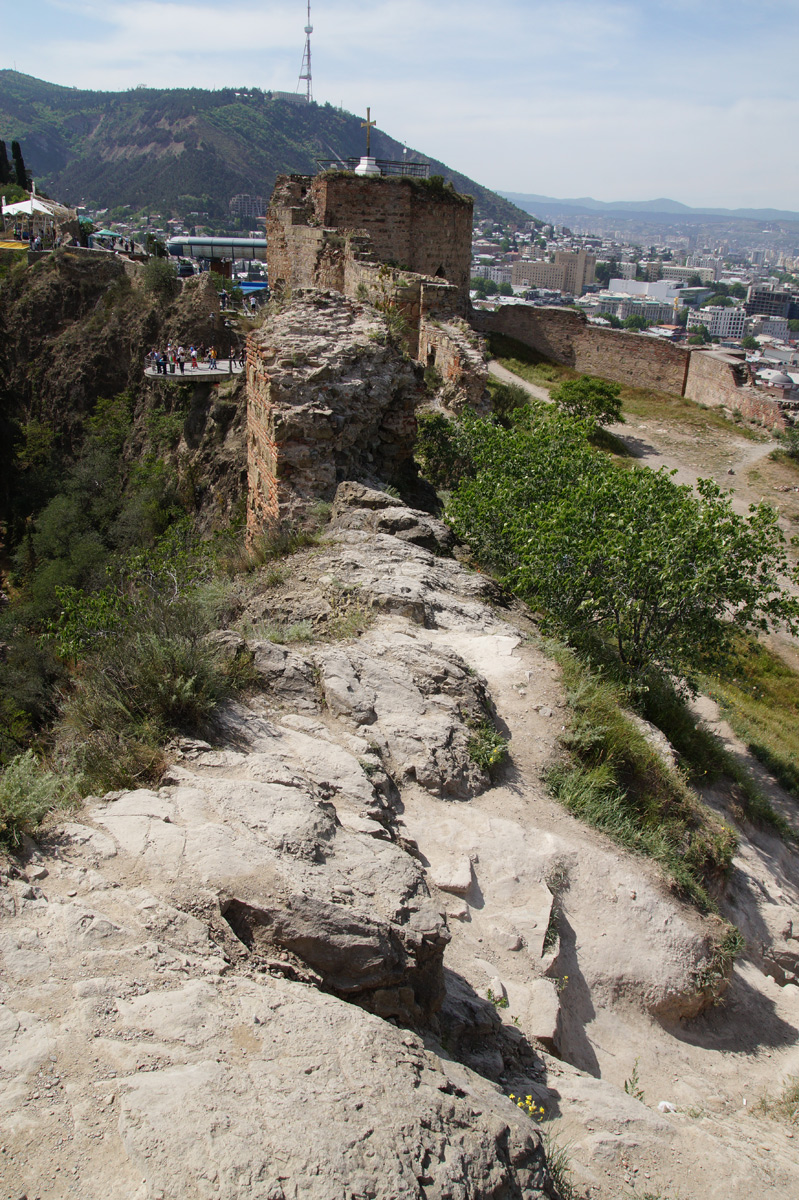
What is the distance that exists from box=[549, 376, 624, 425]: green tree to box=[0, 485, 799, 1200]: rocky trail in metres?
15.6

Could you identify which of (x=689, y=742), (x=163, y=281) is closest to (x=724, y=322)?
(x=163, y=281)

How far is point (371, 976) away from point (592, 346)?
27044 mm

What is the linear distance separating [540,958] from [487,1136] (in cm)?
159

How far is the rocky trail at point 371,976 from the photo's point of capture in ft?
6.53

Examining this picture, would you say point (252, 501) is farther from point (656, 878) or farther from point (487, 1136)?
point (487, 1136)

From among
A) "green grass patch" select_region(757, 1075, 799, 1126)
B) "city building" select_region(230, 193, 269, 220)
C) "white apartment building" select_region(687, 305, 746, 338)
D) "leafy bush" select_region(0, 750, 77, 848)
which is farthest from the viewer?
"city building" select_region(230, 193, 269, 220)

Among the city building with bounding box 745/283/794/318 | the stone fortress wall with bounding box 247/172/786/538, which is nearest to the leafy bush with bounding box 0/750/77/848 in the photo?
the stone fortress wall with bounding box 247/172/786/538

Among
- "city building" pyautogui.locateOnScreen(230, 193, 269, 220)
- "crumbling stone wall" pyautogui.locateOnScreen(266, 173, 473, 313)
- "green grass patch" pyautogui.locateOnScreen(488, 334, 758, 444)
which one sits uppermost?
"city building" pyautogui.locateOnScreen(230, 193, 269, 220)

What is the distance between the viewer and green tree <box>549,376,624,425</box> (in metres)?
20.0

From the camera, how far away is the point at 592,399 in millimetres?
20531

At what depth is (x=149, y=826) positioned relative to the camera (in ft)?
9.85

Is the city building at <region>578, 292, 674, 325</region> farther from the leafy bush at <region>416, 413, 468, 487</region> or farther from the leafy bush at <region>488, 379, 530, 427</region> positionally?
the leafy bush at <region>416, 413, 468, 487</region>

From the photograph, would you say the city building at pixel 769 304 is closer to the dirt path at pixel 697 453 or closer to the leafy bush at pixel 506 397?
the dirt path at pixel 697 453

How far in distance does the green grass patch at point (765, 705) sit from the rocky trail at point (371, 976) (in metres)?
2.82
